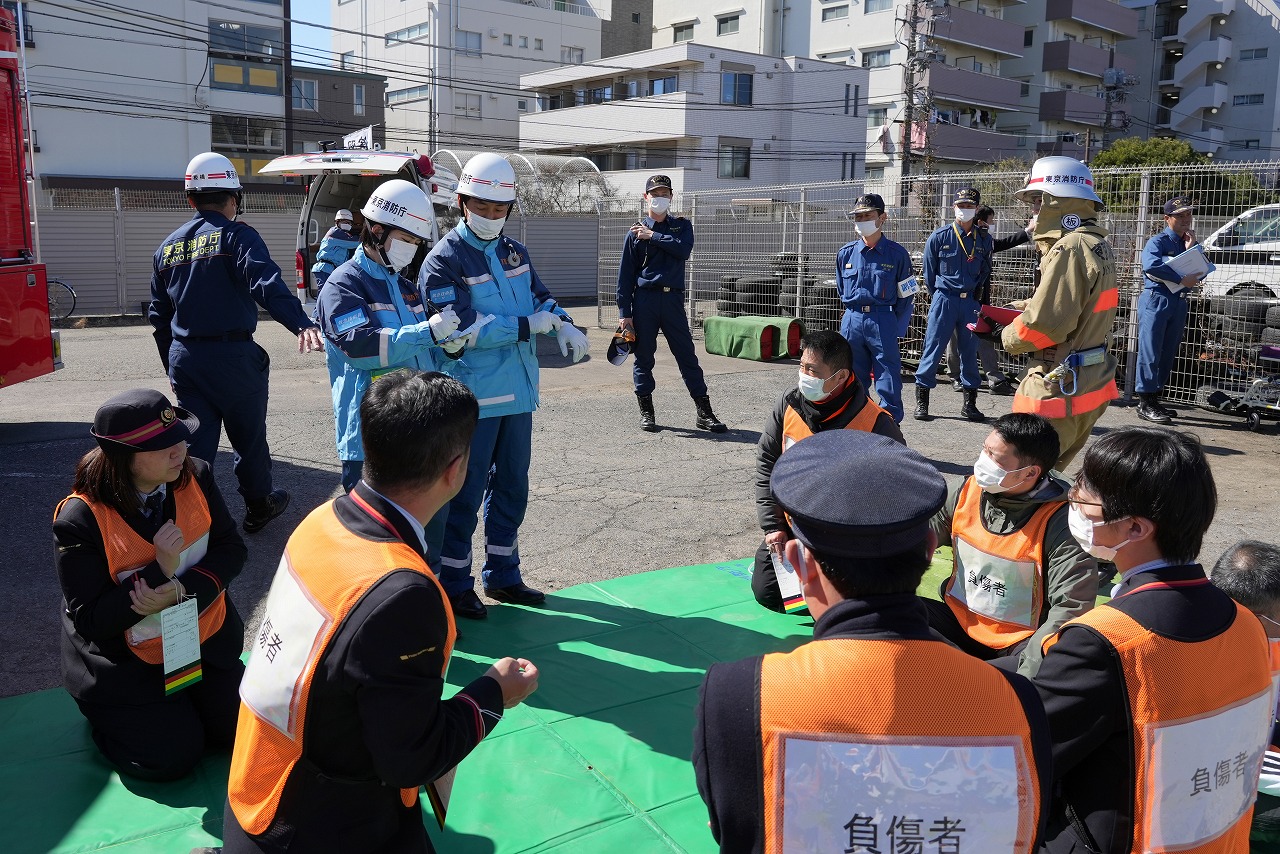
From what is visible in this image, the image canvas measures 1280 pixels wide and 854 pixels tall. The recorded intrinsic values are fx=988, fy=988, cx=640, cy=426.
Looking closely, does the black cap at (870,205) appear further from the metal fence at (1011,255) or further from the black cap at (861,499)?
the black cap at (861,499)

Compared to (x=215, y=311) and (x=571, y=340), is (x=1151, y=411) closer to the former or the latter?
(x=571, y=340)

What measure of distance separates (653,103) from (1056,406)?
143ft

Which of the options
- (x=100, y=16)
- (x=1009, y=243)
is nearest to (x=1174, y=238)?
(x=1009, y=243)

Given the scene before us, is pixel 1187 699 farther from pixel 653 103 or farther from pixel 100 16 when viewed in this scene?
pixel 653 103

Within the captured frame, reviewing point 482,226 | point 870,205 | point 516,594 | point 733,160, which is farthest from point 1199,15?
point 516,594

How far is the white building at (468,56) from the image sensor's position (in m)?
57.5

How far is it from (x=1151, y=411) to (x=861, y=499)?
947 cm

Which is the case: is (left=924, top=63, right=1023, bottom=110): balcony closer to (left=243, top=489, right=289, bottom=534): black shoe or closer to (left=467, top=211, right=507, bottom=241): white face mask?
(left=243, top=489, right=289, bottom=534): black shoe

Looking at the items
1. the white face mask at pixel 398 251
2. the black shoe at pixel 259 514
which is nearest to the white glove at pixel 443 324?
the white face mask at pixel 398 251

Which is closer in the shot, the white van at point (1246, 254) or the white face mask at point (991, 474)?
the white face mask at point (991, 474)

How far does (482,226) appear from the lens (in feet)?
15.1

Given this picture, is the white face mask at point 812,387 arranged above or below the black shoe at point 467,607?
above

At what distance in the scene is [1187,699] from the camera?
74.1 inches

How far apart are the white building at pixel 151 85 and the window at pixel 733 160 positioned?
1954cm
